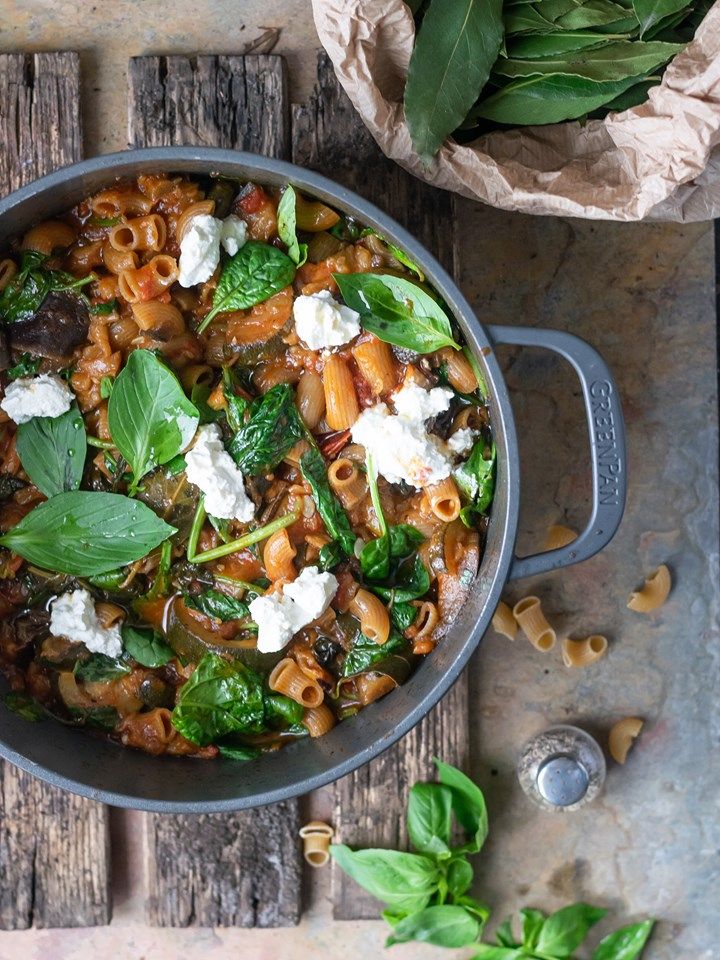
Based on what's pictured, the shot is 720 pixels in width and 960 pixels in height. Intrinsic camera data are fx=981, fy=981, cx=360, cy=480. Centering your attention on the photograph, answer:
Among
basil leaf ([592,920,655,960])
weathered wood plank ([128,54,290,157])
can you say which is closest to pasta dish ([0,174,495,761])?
weathered wood plank ([128,54,290,157])

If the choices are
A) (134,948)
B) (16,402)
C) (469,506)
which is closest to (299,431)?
(469,506)

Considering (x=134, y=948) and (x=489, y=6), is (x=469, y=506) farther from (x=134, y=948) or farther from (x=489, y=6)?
(x=134, y=948)

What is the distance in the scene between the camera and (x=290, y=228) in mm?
1983

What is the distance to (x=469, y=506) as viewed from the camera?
2104mm

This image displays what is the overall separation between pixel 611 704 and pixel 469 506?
2.46 feet

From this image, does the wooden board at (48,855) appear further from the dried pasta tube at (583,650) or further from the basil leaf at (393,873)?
the dried pasta tube at (583,650)

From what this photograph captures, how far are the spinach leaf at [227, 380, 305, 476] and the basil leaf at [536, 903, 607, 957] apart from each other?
4.41 feet

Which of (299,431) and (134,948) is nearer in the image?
(299,431)

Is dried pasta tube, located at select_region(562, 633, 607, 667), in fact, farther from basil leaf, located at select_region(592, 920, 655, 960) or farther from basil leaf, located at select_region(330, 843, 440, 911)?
basil leaf, located at select_region(592, 920, 655, 960)

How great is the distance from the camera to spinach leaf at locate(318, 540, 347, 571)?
2111mm

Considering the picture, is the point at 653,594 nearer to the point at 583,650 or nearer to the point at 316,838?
the point at 583,650

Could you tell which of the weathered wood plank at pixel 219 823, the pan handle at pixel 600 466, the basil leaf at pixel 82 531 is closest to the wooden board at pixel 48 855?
the weathered wood plank at pixel 219 823

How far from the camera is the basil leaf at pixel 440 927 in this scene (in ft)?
7.60

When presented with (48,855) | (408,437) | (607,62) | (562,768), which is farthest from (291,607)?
(607,62)
